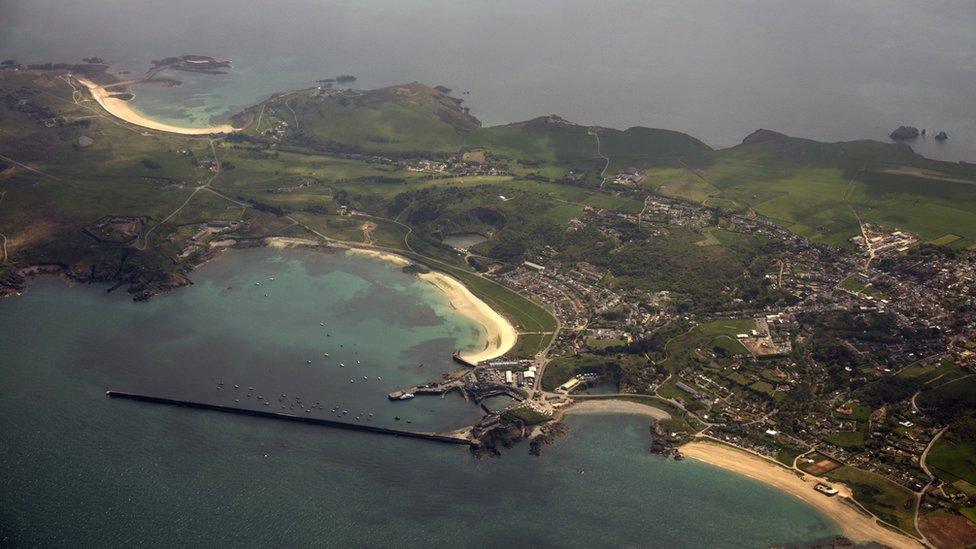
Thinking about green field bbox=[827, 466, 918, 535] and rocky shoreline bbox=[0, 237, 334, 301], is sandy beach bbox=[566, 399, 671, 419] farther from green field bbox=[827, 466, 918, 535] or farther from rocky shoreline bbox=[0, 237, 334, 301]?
rocky shoreline bbox=[0, 237, 334, 301]

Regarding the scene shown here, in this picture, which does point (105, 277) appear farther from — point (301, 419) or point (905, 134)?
point (905, 134)

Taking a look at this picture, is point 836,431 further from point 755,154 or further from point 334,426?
point 755,154

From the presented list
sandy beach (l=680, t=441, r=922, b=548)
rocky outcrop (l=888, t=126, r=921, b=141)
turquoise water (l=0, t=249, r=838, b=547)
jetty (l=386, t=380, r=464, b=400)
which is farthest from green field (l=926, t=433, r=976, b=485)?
rocky outcrop (l=888, t=126, r=921, b=141)

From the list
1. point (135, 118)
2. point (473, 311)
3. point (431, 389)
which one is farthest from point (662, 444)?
point (135, 118)

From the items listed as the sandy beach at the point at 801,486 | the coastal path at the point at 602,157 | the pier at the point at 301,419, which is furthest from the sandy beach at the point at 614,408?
the coastal path at the point at 602,157

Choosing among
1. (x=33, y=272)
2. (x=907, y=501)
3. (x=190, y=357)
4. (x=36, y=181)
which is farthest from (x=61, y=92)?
(x=907, y=501)

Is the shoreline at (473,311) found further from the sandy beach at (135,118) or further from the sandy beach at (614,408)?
the sandy beach at (135,118)
